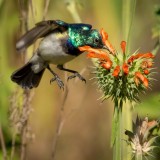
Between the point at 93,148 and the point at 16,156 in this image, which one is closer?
the point at 16,156

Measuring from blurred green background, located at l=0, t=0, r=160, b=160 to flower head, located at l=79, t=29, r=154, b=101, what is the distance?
1618mm

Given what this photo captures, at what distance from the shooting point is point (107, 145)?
5371 millimetres

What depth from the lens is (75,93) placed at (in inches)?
235

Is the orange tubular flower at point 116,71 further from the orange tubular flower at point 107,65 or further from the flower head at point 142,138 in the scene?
the flower head at point 142,138

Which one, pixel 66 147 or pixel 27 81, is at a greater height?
pixel 27 81

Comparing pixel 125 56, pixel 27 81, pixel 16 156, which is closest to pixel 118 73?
pixel 125 56

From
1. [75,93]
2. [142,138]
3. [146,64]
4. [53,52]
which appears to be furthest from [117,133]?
[75,93]

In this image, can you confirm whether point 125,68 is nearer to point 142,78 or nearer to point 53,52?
point 142,78

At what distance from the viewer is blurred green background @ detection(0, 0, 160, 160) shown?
4.54 metres

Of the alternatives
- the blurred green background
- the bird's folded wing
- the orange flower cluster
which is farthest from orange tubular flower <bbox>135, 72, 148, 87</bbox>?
the blurred green background

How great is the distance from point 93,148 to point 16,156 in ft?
6.17

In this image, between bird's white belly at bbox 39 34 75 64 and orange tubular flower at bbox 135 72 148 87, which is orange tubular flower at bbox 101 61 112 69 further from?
bird's white belly at bbox 39 34 75 64

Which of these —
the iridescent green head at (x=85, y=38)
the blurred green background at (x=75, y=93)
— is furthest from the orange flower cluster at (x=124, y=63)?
the blurred green background at (x=75, y=93)

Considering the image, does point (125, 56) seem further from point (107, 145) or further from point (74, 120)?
point (74, 120)
